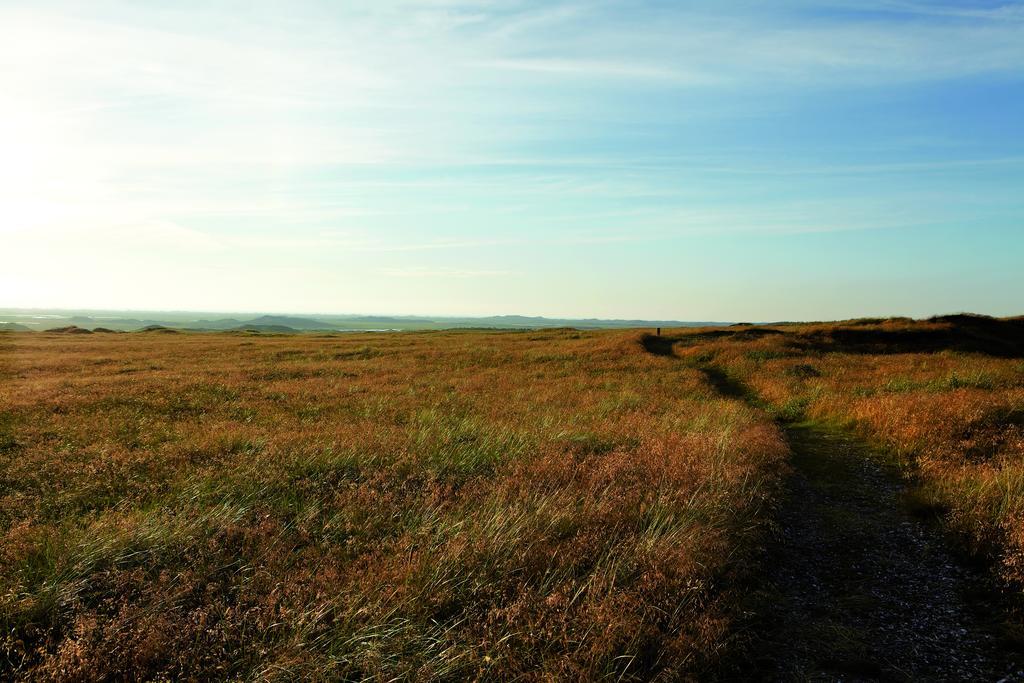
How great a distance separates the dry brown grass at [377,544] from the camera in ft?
16.2

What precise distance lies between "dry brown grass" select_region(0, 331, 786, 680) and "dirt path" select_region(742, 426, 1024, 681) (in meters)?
0.55

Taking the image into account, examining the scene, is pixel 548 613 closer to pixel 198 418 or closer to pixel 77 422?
pixel 198 418

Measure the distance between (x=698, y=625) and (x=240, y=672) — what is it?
4175mm

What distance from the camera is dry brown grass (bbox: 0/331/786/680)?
4.93 metres

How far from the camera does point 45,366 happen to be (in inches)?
1192

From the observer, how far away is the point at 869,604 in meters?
6.51

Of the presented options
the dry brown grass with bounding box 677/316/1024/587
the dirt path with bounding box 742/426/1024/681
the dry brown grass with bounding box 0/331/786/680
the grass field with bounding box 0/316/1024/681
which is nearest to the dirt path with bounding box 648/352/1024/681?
the dirt path with bounding box 742/426/1024/681

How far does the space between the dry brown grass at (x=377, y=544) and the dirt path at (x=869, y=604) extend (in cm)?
55

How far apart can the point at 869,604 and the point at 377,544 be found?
19.4 feet

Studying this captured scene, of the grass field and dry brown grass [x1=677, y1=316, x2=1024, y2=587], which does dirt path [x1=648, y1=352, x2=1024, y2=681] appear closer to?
the grass field

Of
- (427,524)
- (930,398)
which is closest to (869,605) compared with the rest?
(427,524)

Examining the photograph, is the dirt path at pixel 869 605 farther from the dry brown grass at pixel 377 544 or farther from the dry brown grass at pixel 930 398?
the dry brown grass at pixel 930 398

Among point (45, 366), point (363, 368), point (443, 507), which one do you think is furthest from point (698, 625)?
point (45, 366)

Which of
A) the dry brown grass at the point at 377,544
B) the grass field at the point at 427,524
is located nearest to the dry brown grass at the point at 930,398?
the grass field at the point at 427,524
